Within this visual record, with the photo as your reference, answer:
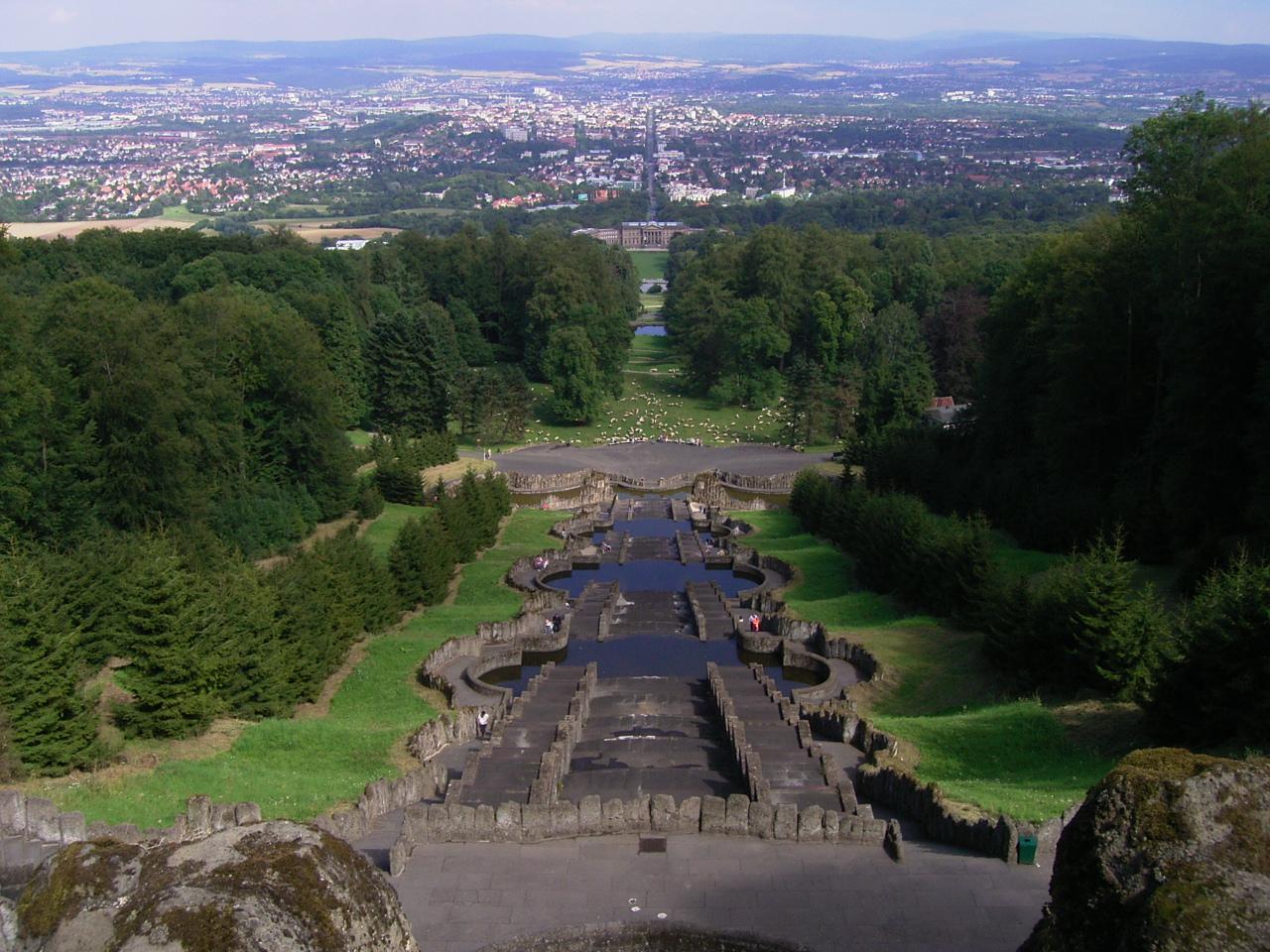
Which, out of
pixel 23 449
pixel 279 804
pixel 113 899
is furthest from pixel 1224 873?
pixel 23 449

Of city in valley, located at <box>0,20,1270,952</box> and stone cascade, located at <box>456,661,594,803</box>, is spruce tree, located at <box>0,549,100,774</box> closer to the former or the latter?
city in valley, located at <box>0,20,1270,952</box>

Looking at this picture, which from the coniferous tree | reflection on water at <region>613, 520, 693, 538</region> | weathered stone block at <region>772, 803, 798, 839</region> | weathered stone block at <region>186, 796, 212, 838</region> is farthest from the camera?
reflection on water at <region>613, 520, 693, 538</region>

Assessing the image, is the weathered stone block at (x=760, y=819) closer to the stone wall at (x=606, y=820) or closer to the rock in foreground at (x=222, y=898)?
the stone wall at (x=606, y=820)

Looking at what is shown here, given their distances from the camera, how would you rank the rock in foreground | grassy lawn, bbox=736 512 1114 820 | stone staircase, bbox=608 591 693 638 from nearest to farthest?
the rock in foreground
grassy lawn, bbox=736 512 1114 820
stone staircase, bbox=608 591 693 638

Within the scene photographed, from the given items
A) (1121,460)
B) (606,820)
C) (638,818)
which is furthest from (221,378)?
(1121,460)

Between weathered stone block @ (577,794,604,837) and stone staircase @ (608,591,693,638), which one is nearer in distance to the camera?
weathered stone block @ (577,794,604,837)

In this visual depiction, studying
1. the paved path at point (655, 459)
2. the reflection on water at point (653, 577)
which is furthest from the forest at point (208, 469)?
the reflection on water at point (653, 577)

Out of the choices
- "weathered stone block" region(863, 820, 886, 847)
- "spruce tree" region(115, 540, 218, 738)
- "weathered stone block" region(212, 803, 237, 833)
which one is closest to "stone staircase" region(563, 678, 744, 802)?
"weathered stone block" region(863, 820, 886, 847)
